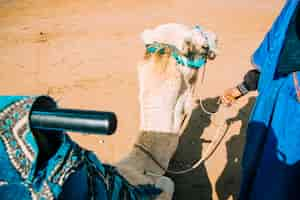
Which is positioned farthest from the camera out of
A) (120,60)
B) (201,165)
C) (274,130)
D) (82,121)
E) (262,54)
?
(120,60)

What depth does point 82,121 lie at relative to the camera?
693mm

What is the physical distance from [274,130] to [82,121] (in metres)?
1.54

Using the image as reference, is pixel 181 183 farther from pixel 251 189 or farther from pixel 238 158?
pixel 251 189

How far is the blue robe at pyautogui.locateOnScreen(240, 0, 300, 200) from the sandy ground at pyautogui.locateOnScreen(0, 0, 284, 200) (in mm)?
944

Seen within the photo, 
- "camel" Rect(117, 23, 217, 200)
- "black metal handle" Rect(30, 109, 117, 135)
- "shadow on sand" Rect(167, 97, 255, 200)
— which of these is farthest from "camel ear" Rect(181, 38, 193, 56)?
"black metal handle" Rect(30, 109, 117, 135)

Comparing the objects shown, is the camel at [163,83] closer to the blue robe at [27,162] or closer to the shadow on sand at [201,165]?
the shadow on sand at [201,165]

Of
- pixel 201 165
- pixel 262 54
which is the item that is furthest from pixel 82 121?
pixel 201 165

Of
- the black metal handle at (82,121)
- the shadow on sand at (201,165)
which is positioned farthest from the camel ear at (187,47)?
the black metal handle at (82,121)

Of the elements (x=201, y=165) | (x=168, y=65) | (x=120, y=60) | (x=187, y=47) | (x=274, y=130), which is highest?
(x=120, y=60)

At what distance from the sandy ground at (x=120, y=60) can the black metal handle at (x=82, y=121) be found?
2.46 m

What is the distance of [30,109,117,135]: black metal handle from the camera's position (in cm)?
69

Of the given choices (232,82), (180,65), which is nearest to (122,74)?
(232,82)

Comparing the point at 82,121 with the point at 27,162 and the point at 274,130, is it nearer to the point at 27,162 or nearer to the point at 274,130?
the point at 27,162

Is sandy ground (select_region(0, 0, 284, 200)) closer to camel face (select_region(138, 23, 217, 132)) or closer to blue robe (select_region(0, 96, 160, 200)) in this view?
camel face (select_region(138, 23, 217, 132))
